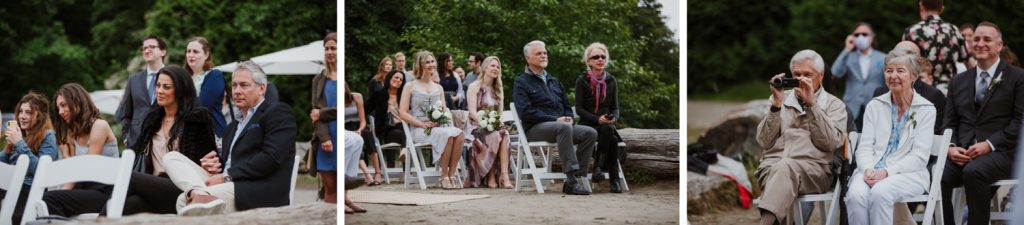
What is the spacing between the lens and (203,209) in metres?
6.36

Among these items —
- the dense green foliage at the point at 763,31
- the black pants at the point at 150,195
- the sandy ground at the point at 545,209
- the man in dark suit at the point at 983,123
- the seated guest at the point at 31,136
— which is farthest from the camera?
the dense green foliage at the point at 763,31

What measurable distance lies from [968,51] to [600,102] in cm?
205

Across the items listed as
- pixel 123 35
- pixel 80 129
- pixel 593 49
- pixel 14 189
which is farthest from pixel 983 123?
pixel 123 35

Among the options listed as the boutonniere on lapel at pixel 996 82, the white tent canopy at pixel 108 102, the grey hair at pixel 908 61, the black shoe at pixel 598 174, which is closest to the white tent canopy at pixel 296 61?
the white tent canopy at pixel 108 102

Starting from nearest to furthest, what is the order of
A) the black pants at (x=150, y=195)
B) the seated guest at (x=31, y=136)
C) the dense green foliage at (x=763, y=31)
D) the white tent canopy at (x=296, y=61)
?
the black pants at (x=150, y=195) → the seated guest at (x=31, y=136) → the white tent canopy at (x=296, y=61) → the dense green foliage at (x=763, y=31)

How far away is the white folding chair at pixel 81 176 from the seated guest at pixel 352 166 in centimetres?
127

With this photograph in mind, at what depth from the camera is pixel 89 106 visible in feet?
23.2

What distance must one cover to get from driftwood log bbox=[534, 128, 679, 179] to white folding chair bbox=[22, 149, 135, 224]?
7.14 feet

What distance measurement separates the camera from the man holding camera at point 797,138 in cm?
652

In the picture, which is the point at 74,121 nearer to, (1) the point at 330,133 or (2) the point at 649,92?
(1) the point at 330,133

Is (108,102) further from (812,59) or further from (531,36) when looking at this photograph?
(812,59)

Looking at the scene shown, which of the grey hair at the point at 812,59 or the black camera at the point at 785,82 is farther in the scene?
the grey hair at the point at 812,59

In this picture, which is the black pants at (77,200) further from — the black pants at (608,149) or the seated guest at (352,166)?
the black pants at (608,149)

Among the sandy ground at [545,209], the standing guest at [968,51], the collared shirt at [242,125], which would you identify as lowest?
the sandy ground at [545,209]
